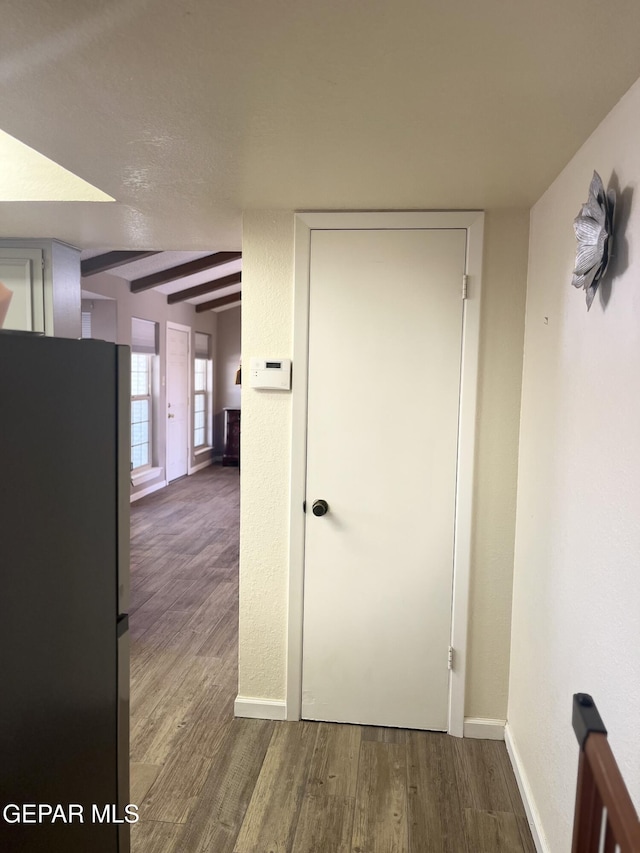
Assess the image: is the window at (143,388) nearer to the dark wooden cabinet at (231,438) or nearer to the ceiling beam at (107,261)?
the ceiling beam at (107,261)

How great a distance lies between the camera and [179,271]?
→ 636 centimetres

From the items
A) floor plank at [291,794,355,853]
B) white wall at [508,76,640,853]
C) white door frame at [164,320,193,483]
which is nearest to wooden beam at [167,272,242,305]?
white door frame at [164,320,193,483]

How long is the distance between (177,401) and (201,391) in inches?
55.9

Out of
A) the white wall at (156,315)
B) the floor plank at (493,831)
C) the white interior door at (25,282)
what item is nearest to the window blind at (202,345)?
the white wall at (156,315)

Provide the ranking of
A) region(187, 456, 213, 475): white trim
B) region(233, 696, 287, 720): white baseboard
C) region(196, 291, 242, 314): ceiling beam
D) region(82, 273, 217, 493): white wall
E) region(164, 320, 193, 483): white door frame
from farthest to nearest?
region(196, 291, 242, 314): ceiling beam, region(187, 456, 213, 475): white trim, region(164, 320, 193, 483): white door frame, region(82, 273, 217, 493): white wall, region(233, 696, 287, 720): white baseboard

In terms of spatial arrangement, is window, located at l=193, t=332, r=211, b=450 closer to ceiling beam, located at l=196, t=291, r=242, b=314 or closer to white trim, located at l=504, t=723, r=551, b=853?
ceiling beam, located at l=196, t=291, r=242, b=314

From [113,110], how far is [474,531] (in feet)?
6.30

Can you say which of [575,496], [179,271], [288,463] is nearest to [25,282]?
[288,463]

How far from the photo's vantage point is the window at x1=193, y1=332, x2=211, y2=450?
9016mm

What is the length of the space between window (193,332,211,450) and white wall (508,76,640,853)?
717cm

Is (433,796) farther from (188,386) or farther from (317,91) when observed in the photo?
(188,386)

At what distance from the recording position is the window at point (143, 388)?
22.3 ft

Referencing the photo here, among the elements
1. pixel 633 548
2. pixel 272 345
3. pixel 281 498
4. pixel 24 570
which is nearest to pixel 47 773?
pixel 24 570

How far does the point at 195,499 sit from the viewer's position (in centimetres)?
695
